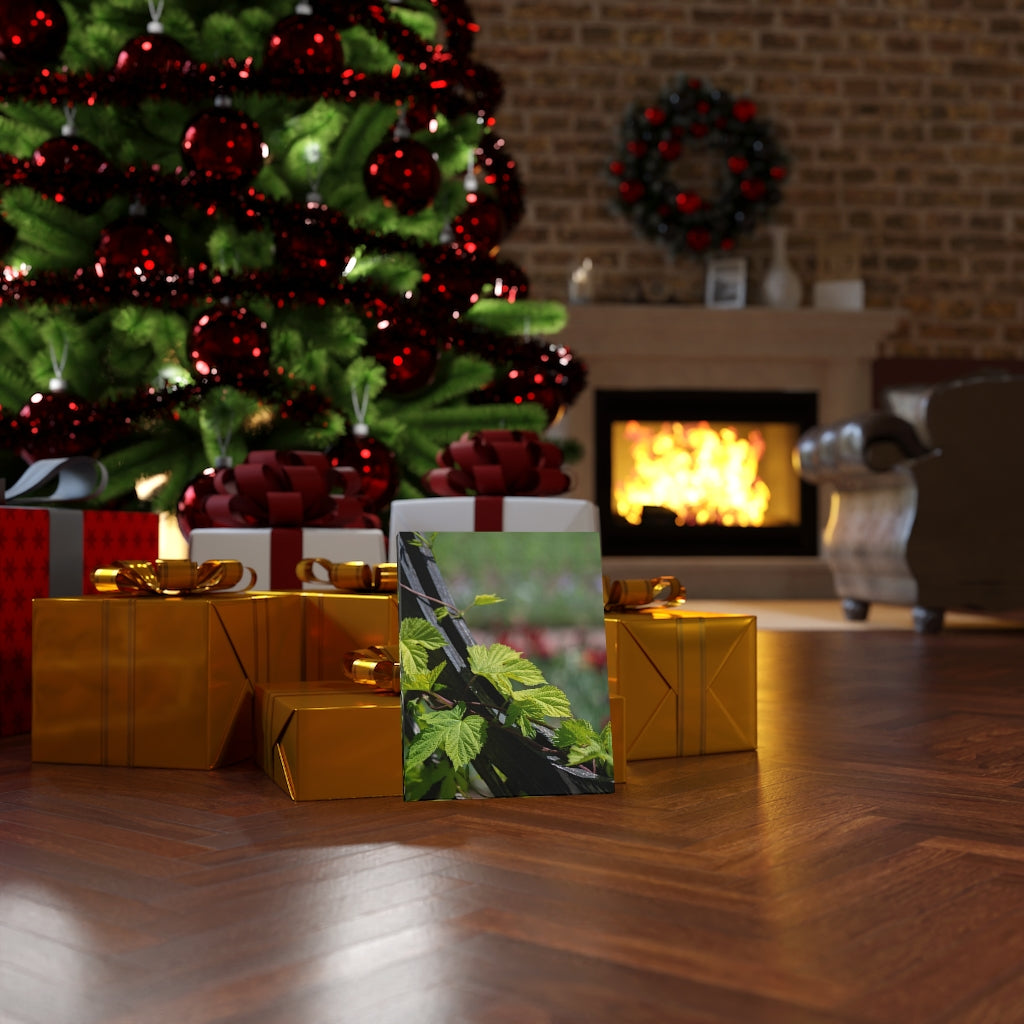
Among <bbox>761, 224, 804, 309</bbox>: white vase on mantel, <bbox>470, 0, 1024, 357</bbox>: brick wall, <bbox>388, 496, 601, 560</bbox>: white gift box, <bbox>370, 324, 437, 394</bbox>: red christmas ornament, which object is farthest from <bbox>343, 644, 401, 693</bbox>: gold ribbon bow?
<bbox>761, 224, 804, 309</bbox>: white vase on mantel

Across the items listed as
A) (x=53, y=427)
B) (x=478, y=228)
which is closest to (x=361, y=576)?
(x=53, y=427)

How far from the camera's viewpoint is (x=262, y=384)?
2475mm

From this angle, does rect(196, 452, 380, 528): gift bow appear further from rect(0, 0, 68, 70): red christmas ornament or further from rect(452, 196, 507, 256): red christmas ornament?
rect(0, 0, 68, 70): red christmas ornament

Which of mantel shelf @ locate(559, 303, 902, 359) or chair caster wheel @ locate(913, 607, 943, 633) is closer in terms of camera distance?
chair caster wheel @ locate(913, 607, 943, 633)

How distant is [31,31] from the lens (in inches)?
96.4

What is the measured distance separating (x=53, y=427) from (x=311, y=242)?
24.2 inches

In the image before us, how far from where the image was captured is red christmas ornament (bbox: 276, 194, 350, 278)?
255 centimetres

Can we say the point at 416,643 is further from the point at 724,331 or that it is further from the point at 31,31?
the point at 724,331

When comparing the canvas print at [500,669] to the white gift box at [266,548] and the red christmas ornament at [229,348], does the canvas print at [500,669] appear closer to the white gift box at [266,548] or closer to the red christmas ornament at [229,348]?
the white gift box at [266,548]

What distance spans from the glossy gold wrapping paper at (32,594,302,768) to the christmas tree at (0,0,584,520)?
96 cm

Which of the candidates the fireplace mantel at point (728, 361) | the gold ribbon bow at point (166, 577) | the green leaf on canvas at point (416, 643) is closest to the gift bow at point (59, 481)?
the gold ribbon bow at point (166, 577)

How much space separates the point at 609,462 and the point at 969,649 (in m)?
2.77

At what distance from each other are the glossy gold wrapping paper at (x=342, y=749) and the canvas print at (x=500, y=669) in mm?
37

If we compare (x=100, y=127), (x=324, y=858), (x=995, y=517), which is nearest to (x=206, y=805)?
(x=324, y=858)
